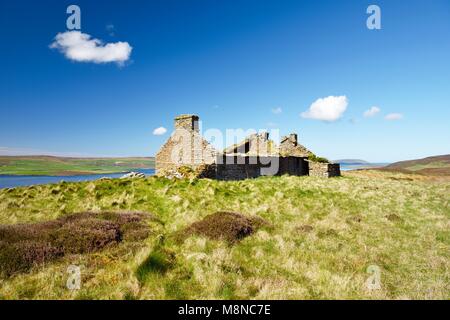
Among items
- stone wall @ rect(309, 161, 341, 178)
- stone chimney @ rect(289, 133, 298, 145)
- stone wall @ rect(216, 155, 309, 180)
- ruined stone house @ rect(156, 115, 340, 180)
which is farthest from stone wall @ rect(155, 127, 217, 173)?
stone chimney @ rect(289, 133, 298, 145)

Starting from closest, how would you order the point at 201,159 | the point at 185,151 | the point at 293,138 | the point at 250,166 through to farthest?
1. the point at 201,159
2. the point at 185,151
3. the point at 250,166
4. the point at 293,138

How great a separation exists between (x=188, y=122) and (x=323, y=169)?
2060 cm

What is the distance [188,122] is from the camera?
25.5m

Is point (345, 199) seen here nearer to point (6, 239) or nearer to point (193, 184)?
point (193, 184)

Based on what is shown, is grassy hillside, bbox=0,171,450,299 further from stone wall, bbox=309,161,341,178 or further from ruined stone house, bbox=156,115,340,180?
stone wall, bbox=309,161,341,178

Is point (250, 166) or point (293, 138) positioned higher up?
point (293, 138)

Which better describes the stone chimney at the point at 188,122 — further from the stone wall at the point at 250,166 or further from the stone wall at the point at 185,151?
the stone wall at the point at 250,166

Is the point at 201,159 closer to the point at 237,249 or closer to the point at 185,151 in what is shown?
the point at 185,151

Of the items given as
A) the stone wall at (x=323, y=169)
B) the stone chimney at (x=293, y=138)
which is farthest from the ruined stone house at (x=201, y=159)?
the stone chimney at (x=293, y=138)

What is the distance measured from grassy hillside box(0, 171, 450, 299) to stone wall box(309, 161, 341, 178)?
775 inches

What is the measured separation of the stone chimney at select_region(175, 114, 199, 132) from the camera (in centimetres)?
2539

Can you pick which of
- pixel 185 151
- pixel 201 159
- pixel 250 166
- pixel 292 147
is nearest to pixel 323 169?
pixel 292 147

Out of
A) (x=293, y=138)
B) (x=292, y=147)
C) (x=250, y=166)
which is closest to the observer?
(x=250, y=166)
